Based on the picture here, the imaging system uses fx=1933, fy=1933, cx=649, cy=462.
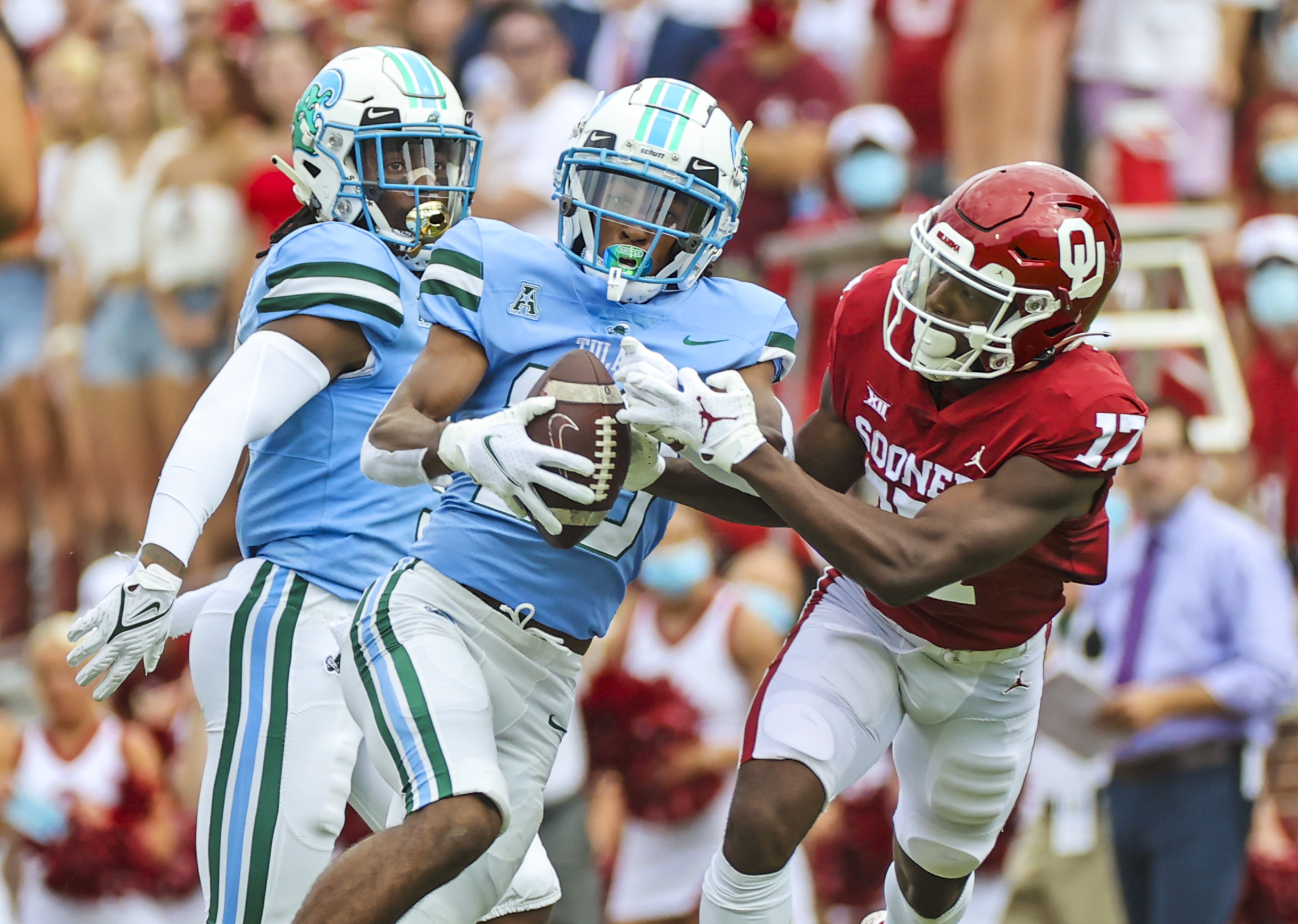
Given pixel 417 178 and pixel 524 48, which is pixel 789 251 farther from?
pixel 417 178

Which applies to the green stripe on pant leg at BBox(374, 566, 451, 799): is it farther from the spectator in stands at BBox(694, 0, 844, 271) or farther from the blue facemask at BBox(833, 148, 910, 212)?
the spectator in stands at BBox(694, 0, 844, 271)

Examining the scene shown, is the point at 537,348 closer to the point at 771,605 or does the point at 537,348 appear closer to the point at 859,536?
the point at 859,536

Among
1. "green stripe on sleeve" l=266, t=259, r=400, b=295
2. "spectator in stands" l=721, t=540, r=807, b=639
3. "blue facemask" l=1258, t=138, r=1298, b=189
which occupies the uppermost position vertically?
"green stripe on sleeve" l=266, t=259, r=400, b=295

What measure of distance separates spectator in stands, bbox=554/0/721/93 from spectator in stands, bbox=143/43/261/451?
5.66 ft

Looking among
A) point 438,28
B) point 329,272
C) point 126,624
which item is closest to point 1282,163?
point 438,28

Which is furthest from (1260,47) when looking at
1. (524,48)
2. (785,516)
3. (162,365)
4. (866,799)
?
(785,516)

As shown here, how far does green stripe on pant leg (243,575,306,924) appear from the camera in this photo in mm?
4020

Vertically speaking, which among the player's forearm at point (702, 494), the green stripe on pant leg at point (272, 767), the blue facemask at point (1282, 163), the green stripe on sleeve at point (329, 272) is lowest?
the blue facemask at point (1282, 163)

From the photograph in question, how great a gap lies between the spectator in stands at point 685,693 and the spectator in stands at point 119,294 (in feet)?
9.30

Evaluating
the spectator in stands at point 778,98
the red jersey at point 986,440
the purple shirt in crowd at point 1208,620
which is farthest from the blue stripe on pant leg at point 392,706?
the spectator in stands at point 778,98

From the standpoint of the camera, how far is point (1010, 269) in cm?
377

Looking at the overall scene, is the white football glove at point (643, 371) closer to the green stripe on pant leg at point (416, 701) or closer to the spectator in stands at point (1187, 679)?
the green stripe on pant leg at point (416, 701)

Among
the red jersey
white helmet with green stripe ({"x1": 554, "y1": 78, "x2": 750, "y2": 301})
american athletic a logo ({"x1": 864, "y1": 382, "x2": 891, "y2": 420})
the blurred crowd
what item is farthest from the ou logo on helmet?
the blurred crowd

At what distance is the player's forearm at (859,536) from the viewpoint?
3.63 metres
